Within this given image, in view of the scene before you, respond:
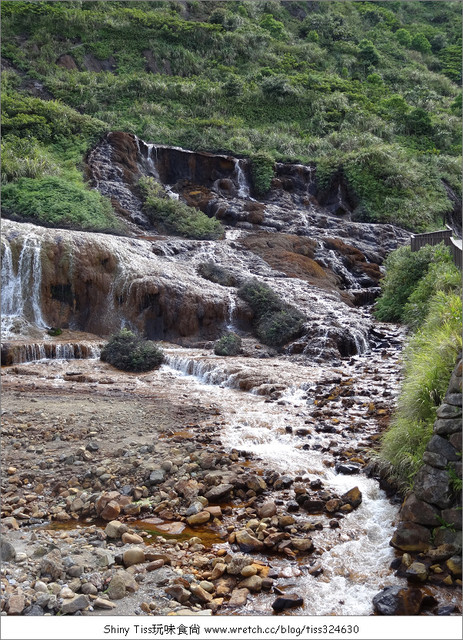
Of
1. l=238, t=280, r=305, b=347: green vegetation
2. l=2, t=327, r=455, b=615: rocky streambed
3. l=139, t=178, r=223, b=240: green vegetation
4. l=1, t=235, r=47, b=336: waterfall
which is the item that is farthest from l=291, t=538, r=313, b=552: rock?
l=139, t=178, r=223, b=240: green vegetation

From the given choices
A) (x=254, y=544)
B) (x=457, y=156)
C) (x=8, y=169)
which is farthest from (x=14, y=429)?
(x=457, y=156)

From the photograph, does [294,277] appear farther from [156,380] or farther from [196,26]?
[196,26]

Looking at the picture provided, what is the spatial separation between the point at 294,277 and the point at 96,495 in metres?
13.0

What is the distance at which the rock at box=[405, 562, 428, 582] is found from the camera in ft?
11.4

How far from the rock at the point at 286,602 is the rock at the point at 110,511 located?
177 centimetres

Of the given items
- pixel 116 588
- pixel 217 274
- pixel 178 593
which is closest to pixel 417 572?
pixel 178 593

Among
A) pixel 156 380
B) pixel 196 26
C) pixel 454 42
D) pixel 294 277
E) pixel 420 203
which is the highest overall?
pixel 454 42

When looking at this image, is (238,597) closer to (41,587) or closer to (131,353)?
(41,587)

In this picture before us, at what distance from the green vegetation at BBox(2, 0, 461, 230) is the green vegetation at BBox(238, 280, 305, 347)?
995 centimetres

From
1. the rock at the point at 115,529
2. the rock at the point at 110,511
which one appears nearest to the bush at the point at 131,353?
the rock at the point at 110,511

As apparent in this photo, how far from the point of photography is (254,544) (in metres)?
4.02

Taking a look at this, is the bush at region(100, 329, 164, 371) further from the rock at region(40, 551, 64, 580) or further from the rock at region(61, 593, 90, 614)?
the rock at region(61, 593, 90, 614)

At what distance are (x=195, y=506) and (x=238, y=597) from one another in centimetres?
134

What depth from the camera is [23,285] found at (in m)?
13.5
